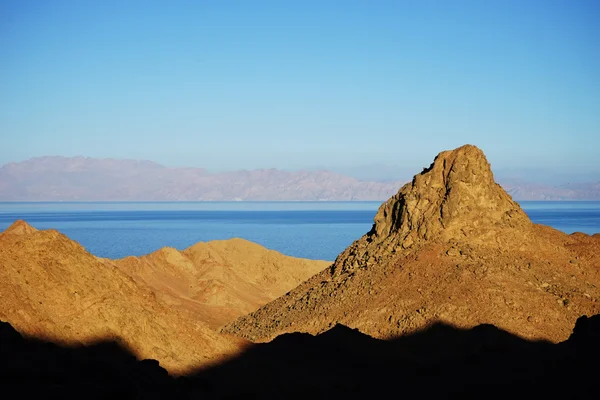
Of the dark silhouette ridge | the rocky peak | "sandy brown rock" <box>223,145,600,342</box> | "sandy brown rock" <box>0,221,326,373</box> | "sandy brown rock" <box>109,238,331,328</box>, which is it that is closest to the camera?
the dark silhouette ridge

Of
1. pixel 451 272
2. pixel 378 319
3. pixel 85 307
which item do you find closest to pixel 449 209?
pixel 451 272

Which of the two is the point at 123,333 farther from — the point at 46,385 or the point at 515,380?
the point at 515,380

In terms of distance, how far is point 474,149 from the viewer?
33.6 m

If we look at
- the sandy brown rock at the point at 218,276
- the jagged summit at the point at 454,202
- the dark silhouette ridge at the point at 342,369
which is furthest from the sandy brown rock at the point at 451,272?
the sandy brown rock at the point at 218,276

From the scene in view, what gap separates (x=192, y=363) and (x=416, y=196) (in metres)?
14.5

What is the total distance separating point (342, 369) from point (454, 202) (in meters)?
11.7

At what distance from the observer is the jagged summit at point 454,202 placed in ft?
107

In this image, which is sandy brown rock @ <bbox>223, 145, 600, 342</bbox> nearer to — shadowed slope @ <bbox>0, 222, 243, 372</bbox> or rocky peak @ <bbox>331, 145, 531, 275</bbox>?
rocky peak @ <bbox>331, 145, 531, 275</bbox>


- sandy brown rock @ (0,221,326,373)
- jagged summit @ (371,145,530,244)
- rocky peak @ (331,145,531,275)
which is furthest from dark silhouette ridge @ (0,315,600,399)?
jagged summit @ (371,145,530,244)

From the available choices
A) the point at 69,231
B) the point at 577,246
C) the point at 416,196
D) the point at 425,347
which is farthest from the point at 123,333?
the point at 69,231

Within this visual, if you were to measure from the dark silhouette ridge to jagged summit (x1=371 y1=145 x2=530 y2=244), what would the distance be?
19.8 ft

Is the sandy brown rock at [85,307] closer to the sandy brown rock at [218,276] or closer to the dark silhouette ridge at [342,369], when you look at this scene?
the dark silhouette ridge at [342,369]

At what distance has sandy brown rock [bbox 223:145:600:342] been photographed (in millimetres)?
28562

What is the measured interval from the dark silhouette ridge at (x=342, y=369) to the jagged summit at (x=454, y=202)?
603 centimetres
